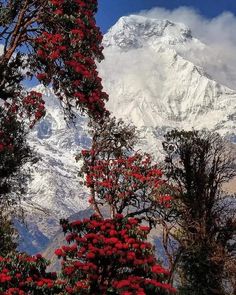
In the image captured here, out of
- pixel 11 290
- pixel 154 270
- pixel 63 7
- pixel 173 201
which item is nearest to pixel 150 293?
pixel 154 270

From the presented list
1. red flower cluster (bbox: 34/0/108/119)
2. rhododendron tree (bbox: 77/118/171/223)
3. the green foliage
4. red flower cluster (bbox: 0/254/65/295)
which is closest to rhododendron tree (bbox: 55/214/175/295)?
red flower cluster (bbox: 0/254/65/295)

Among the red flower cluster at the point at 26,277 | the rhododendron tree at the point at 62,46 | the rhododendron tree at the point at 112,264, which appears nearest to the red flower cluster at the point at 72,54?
the rhododendron tree at the point at 62,46

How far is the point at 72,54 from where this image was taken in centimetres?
2014

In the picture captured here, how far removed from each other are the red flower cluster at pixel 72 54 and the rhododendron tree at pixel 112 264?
500 centimetres

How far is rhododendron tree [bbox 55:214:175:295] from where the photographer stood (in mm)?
21266

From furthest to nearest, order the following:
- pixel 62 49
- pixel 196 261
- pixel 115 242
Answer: pixel 196 261 → pixel 115 242 → pixel 62 49

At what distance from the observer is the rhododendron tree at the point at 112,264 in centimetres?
2127

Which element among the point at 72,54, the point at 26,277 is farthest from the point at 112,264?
the point at 72,54

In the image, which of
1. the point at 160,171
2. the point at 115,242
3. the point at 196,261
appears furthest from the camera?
the point at 196,261

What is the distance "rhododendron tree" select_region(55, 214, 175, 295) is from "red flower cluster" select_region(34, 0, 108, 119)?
5.00m

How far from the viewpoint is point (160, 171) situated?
1455 inches

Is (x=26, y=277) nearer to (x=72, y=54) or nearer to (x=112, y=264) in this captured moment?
(x=112, y=264)

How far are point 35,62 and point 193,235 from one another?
20.3 metres

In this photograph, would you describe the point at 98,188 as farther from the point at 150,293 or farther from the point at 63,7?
the point at 63,7
